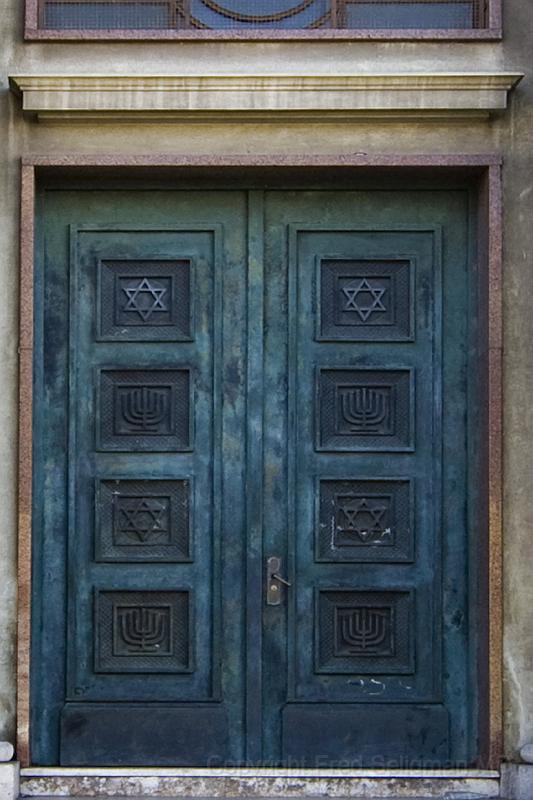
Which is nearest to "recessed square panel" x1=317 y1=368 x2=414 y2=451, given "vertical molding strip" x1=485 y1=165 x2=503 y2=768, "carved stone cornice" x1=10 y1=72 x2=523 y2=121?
"vertical molding strip" x1=485 y1=165 x2=503 y2=768

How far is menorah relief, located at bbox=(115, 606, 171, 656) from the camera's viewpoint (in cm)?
711

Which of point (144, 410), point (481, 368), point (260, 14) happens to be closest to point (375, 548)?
point (481, 368)

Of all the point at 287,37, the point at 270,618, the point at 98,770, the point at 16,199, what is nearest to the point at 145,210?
the point at 16,199

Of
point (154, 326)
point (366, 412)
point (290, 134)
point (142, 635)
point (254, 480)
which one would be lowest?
point (142, 635)

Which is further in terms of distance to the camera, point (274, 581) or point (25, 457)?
point (274, 581)

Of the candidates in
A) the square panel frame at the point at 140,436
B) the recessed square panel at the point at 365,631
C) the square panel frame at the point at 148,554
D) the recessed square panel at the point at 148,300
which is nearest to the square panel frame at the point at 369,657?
the recessed square panel at the point at 365,631

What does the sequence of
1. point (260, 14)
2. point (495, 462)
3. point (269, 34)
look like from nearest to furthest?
point (495, 462), point (269, 34), point (260, 14)

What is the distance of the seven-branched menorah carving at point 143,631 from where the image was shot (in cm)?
711

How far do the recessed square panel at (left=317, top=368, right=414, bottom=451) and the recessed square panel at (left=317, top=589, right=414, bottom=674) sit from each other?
806 millimetres

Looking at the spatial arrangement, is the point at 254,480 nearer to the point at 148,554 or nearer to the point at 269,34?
the point at 148,554

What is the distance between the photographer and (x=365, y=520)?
7164mm

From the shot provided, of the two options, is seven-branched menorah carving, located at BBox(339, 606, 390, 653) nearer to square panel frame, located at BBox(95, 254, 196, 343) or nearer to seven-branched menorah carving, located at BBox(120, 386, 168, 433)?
seven-branched menorah carving, located at BBox(120, 386, 168, 433)

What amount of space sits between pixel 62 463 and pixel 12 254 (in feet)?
3.74

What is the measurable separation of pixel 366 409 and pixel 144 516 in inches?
51.9
